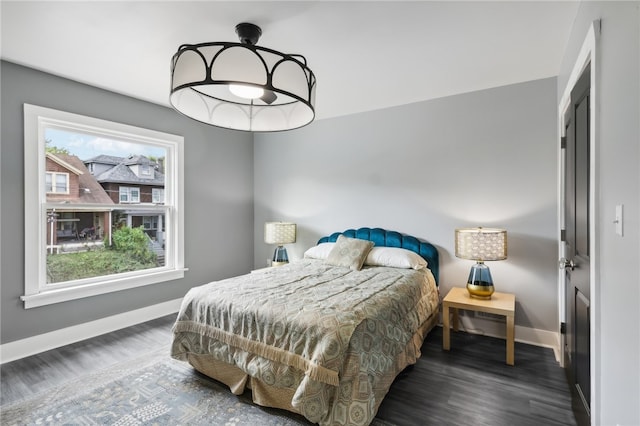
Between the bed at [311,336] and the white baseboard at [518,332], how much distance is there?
0.60 metres

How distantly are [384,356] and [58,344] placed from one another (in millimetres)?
3050

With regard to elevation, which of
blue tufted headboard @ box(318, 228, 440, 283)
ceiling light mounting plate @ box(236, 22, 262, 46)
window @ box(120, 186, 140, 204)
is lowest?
blue tufted headboard @ box(318, 228, 440, 283)

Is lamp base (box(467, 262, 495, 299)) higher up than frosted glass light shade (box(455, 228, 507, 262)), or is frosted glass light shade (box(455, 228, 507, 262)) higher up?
frosted glass light shade (box(455, 228, 507, 262))

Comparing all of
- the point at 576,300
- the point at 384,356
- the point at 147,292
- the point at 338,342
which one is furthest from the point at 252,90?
the point at 147,292

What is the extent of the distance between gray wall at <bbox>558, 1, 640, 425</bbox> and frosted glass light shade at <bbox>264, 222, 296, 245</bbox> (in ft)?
10.8

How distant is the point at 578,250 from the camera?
1870mm

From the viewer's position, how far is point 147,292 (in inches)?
141

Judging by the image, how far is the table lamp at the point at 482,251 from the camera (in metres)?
2.74

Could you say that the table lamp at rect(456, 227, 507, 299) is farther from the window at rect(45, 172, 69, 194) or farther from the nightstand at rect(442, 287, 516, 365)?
the window at rect(45, 172, 69, 194)

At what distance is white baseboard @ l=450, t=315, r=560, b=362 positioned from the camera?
Result: 2.87m

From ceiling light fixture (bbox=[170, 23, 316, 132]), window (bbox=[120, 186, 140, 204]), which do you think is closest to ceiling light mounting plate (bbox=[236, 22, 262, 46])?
ceiling light fixture (bbox=[170, 23, 316, 132])

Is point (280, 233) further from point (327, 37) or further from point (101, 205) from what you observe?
point (327, 37)

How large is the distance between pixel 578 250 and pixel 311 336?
170cm

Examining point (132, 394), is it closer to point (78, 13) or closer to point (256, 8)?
point (78, 13)
